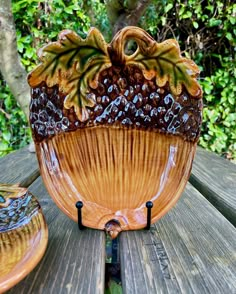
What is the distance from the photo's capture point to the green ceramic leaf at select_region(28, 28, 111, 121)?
19.2 inches

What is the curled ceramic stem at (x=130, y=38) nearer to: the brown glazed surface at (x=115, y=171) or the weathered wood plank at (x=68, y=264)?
the brown glazed surface at (x=115, y=171)

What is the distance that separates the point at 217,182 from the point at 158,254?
37 centimetres

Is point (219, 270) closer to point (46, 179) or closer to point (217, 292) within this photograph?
point (217, 292)

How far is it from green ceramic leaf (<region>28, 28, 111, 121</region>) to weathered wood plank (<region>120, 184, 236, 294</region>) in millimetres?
272

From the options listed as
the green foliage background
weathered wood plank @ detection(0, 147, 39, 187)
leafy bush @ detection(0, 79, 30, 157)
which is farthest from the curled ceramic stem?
leafy bush @ detection(0, 79, 30, 157)

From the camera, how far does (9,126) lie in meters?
1.81

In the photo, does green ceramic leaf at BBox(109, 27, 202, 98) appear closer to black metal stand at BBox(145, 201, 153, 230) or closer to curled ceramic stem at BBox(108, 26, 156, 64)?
curled ceramic stem at BBox(108, 26, 156, 64)

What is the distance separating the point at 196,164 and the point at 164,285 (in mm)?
588

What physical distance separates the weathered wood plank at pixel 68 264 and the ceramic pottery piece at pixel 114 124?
0.03 meters

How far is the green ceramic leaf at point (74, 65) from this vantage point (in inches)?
19.2

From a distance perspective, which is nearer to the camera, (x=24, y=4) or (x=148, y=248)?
(x=148, y=248)

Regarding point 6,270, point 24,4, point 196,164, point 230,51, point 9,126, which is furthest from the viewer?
point 230,51

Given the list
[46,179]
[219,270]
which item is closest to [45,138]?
[46,179]

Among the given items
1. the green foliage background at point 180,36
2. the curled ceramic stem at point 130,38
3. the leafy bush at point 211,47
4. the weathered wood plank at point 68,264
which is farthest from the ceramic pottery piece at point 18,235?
the leafy bush at point 211,47
